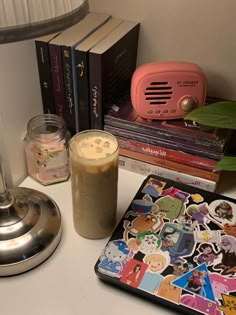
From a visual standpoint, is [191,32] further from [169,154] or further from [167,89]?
[169,154]

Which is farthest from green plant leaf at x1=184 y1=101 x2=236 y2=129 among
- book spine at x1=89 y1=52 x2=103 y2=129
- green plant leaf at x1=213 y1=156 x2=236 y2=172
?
book spine at x1=89 y1=52 x2=103 y2=129

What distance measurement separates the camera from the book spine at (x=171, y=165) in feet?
2.27

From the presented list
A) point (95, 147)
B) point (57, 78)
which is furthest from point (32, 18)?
point (57, 78)

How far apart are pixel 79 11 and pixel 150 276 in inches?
13.9

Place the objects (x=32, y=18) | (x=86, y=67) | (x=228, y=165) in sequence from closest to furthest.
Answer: (x=32, y=18), (x=228, y=165), (x=86, y=67)

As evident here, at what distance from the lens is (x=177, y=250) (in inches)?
23.3

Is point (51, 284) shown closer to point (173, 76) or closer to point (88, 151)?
point (88, 151)

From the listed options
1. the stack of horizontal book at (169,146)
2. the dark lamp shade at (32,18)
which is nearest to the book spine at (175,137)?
the stack of horizontal book at (169,146)

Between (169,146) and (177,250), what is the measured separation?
0.19 metres

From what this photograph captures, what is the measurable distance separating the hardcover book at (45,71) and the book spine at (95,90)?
0.08 metres

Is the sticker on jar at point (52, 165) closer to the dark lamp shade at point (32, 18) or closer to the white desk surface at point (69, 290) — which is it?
the white desk surface at point (69, 290)

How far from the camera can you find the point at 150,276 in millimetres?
554

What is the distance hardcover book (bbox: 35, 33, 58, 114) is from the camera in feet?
2.27

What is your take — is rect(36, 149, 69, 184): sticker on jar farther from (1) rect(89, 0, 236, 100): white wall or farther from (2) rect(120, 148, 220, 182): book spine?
(1) rect(89, 0, 236, 100): white wall
